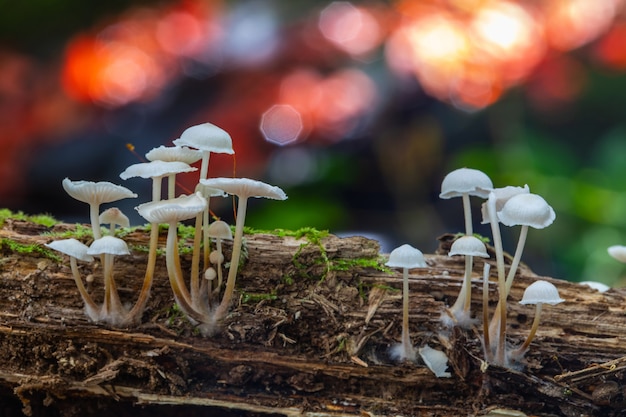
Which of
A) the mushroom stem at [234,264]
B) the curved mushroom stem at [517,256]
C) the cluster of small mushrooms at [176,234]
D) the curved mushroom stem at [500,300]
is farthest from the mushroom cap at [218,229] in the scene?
the curved mushroom stem at [517,256]

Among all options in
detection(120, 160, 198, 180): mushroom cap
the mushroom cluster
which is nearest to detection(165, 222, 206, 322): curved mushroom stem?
detection(120, 160, 198, 180): mushroom cap

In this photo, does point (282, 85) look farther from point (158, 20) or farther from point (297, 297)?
point (297, 297)

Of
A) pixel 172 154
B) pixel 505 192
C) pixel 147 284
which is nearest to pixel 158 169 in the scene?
pixel 172 154

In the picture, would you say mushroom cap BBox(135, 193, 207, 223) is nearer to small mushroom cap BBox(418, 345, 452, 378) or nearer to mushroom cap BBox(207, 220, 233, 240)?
mushroom cap BBox(207, 220, 233, 240)

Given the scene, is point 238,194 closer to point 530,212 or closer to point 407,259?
point 407,259

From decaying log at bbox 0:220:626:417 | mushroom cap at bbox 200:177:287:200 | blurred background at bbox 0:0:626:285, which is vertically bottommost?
decaying log at bbox 0:220:626:417
